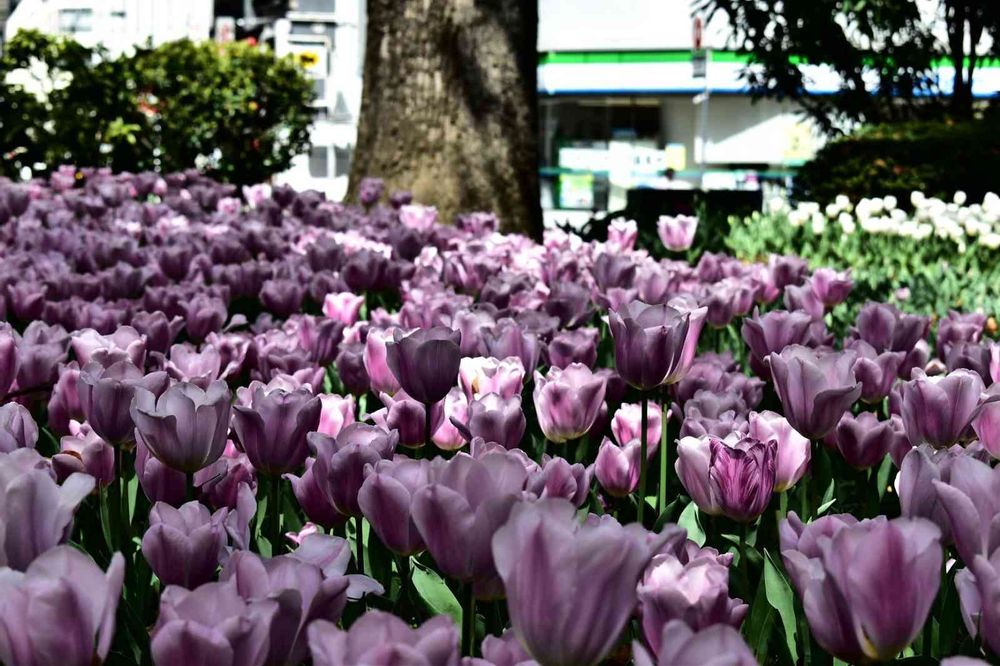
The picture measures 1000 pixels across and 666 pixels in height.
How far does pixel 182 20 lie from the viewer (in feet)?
110

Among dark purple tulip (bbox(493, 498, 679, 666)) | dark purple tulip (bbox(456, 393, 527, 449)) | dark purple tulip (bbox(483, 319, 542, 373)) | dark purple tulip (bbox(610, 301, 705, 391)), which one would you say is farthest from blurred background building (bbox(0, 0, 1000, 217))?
dark purple tulip (bbox(493, 498, 679, 666))

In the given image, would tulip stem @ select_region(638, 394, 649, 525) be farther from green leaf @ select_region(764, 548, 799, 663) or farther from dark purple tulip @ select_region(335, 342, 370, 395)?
dark purple tulip @ select_region(335, 342, 370, 395)

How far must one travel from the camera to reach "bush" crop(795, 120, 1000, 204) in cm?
1138

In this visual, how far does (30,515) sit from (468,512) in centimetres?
34

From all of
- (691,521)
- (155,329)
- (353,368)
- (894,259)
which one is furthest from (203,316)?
(894,259)

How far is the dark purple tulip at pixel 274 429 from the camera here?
146 cm

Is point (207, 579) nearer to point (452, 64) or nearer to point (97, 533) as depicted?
point (97, 533)

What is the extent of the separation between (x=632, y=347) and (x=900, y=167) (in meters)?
10.6

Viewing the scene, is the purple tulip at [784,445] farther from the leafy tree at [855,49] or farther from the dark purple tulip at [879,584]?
the leafy tree at [855,49]

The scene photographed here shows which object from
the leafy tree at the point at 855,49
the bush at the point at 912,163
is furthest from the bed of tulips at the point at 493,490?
the leafy tree at the point at 855,49

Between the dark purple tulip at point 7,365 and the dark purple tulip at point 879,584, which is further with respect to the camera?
the dark purple tulip at point 7,365

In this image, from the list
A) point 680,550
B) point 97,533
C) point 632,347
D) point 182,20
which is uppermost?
point 182,20

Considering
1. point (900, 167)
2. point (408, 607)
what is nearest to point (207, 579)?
point (408, 607)

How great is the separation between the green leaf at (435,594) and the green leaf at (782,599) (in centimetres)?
30
